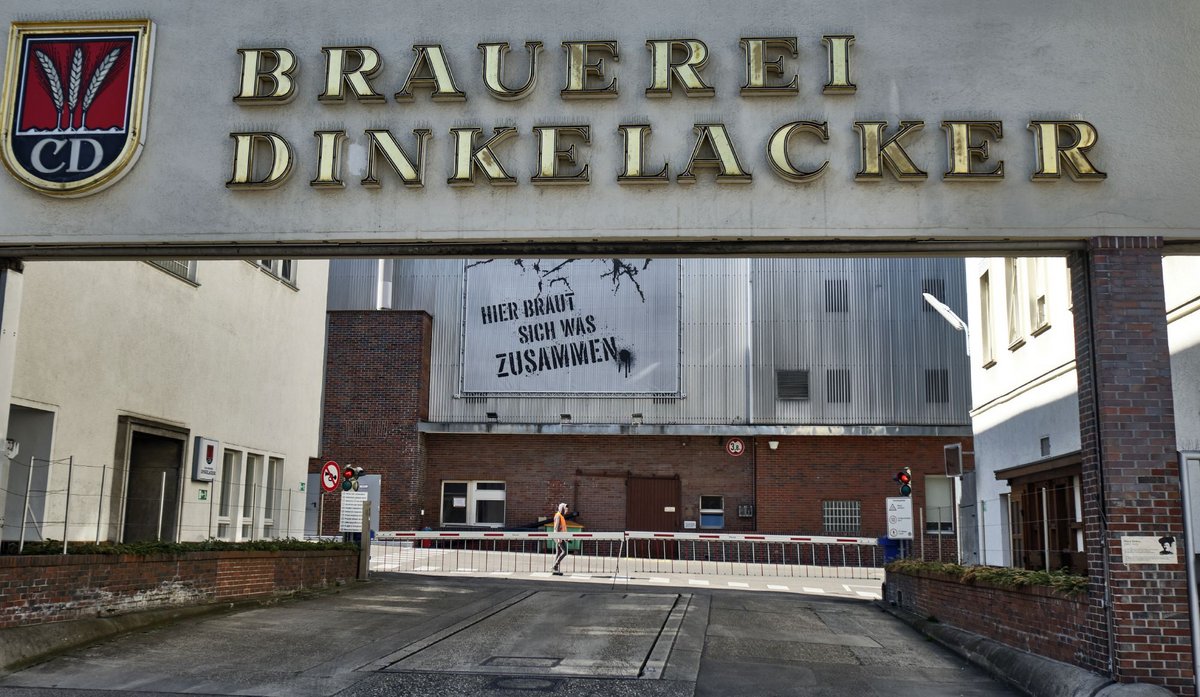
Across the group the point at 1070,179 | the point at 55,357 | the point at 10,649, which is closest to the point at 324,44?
the point at 55,357

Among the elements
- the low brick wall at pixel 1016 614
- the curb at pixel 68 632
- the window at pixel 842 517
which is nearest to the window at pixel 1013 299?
the low brick wall at pixel 1016 614

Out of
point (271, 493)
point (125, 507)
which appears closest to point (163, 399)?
point (125, 507)

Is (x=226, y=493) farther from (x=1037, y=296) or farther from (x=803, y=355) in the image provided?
(x=803, y=355)

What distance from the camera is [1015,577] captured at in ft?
40.4

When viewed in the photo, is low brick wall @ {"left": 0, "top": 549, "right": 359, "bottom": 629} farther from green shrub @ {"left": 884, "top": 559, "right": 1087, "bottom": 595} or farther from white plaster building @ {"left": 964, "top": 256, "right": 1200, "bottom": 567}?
white plaster building @ {"left": 964, "top": 256, "right": 1200, "bottom": 567}

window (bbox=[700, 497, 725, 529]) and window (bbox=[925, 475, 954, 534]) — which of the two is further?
window (bbox=[700, 497, 725, 529])

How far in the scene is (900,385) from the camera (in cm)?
3547

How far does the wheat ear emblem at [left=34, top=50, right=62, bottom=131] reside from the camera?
1239 centimetres

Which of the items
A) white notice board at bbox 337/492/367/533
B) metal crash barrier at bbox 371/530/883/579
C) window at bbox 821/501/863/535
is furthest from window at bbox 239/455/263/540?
window at bbox 821/501/863/535

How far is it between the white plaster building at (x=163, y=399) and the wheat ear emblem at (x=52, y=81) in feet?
6.65

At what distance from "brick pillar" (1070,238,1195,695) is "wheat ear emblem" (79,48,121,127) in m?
10.5

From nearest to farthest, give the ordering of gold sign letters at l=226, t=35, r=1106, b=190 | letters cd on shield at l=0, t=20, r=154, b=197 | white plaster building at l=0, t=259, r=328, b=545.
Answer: gold sign letters at l=226, t=35, r=1106, b=190
letters cd on shield at l=0, t=20, r=154, b=197
white plaster building at l=0, t=259, r=328, b=545

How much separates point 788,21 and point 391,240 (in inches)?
189

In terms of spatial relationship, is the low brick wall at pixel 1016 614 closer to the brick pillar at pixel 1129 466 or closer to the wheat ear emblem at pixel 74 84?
the brick pillar at pixel 1129 466
